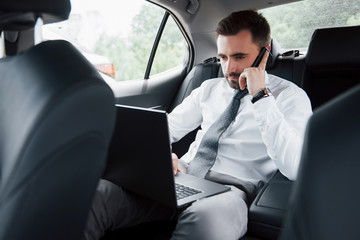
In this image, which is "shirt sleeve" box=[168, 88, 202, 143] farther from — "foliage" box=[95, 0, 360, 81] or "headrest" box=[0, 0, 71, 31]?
"headrest" box=[0, 0, 71, 31]

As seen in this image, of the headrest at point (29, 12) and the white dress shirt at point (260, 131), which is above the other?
the headrest at point (29, 12)

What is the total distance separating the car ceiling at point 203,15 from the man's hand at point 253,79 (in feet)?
2.61

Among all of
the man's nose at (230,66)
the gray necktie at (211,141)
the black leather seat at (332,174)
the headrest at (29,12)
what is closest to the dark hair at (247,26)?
the man's nose at (230,66)

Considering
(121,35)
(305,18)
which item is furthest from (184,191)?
(305,18)

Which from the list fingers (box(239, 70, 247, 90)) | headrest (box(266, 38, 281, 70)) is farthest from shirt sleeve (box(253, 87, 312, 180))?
headrest (box(266, 38, 281, 70))

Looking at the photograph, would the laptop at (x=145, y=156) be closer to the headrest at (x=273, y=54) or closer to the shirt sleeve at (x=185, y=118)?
the shirt sleeve at (x=185, y=118)

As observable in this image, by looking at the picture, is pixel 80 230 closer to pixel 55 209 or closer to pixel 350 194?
pixel 55 209

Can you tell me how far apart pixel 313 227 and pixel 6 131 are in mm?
551

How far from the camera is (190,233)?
48.4 inches

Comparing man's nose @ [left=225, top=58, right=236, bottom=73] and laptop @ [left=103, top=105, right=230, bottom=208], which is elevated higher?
man's nose @ [left=225, top=58, right=236, bottom=73]

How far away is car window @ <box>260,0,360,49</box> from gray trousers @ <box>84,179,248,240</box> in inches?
52.0

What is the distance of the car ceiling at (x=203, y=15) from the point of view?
2.41 m

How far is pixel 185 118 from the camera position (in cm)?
205

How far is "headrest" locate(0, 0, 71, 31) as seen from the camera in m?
0.81
